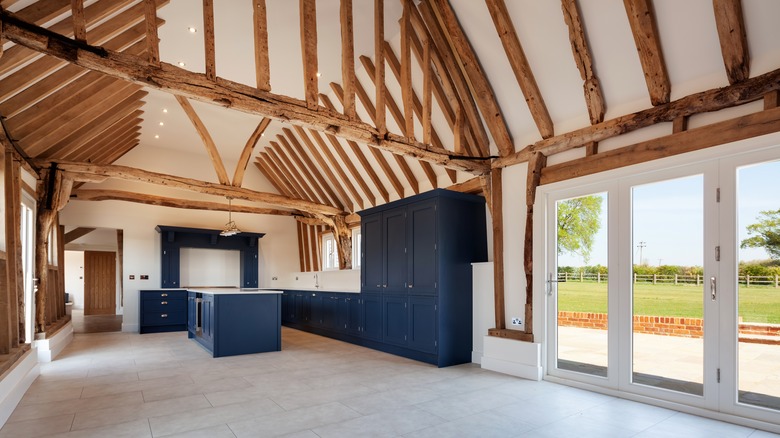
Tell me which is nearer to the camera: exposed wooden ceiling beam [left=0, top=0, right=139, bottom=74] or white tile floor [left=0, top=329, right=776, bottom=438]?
white tile floor [left=0, top=329, right=776, bottom=438]

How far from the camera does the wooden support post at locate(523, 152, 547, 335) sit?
5.20 m

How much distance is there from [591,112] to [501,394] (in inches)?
124

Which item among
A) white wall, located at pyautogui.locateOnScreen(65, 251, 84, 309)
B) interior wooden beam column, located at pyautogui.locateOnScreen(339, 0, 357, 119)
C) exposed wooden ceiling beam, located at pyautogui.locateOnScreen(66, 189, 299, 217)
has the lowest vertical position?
white wall, located at pyautogui.locateOnScreen(65, 251, 84, 309)

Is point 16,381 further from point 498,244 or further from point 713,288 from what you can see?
point 713,288

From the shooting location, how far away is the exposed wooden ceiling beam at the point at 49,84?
4.59m

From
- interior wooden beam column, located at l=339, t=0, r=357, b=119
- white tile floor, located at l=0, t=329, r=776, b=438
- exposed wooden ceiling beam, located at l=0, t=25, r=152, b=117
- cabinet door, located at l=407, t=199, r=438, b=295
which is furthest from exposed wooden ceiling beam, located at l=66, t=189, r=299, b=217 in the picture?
interior wooden beam column, located at l=339, t=0, r=357, b=119

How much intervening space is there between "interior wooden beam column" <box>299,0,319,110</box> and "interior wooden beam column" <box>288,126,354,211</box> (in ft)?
14.3

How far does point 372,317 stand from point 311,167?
4.43 m

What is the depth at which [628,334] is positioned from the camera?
426 cm

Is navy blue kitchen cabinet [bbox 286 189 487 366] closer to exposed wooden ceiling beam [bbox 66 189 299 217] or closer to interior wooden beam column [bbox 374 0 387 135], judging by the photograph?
interior wooden beam column [bbox 374 0 387 135]

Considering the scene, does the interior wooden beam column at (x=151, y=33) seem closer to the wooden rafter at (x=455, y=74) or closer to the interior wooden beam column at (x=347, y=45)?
the interior wooden beam column at (x=347, y=45)

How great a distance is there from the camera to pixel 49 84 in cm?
477

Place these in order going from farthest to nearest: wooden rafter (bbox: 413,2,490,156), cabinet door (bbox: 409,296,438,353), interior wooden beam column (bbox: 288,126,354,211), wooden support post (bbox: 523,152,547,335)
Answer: interior wooden beam column (bbox: 288,126,354,211) → cabinet door (bbox: 409,296,438,353) → wooden rafter (bbox: 413,2,490,156) → wooden support post (bbox: 523,152,547,335)

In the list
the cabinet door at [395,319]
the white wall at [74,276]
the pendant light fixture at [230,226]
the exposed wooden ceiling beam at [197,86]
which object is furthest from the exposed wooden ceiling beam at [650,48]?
the white wall at [74,276]
